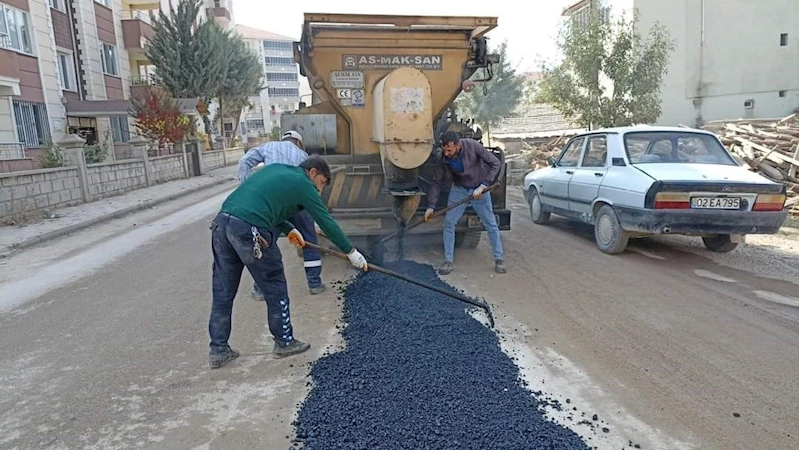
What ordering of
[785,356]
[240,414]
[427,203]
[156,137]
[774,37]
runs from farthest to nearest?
1. [774,37]
2. [156,137]
3. [427,203]
4. [785,356]
5. [240,414]

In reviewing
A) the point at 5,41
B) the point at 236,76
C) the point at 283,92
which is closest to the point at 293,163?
the point at 5,41

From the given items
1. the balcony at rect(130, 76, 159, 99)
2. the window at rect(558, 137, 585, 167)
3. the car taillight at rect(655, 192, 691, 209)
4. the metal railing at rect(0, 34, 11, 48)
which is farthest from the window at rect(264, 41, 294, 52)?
the car taillight at rect(655, 192, 691, 209)

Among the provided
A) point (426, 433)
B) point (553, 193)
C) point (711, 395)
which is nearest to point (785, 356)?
point (711, 395)

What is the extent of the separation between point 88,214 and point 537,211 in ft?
30.8

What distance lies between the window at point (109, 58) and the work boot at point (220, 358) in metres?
22.7

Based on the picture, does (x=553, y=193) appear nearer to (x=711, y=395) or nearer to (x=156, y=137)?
(x=711, y=395)

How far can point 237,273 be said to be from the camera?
12.1ft

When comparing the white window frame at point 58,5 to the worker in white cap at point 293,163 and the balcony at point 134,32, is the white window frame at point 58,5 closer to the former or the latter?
the balcony at point 134,32

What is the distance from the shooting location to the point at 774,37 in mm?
22344

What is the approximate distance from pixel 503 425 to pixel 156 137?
19697mm

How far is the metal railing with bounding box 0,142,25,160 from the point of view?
577 inches

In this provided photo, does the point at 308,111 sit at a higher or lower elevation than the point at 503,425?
higher

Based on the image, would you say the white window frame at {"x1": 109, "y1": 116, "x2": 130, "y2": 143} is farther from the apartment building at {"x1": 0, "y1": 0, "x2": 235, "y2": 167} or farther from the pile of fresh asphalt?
the pile of fresh asphalt

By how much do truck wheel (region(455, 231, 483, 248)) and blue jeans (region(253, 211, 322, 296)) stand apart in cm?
224
